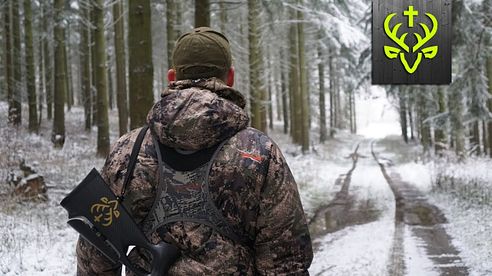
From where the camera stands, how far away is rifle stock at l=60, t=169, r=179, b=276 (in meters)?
2.21

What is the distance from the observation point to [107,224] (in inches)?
88.4

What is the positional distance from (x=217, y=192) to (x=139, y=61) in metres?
6.67

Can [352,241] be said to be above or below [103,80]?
below

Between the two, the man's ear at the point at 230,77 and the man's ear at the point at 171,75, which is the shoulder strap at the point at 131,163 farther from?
the man's ear at the point at 230,77

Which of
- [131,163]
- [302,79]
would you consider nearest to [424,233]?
[131,163]

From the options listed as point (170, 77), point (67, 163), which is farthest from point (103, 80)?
point (170, 77)

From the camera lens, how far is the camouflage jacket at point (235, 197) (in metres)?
2.21

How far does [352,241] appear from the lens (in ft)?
30.6

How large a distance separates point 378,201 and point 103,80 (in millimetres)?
9165

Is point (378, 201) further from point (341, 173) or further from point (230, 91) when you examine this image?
point (230, 91)

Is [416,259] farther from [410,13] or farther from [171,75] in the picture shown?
[171,75]

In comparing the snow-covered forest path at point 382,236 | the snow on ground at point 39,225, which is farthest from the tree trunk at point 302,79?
the snow on ground at point 39,225

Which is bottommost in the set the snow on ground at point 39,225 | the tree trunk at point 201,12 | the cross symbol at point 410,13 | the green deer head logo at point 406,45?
the snow on ground at point 39,225

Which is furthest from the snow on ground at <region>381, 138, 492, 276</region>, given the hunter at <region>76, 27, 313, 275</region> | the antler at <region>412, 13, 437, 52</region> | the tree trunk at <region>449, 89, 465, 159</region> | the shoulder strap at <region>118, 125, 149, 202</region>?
the shoulder strap at <region>118, 125, 149, 202</region>
